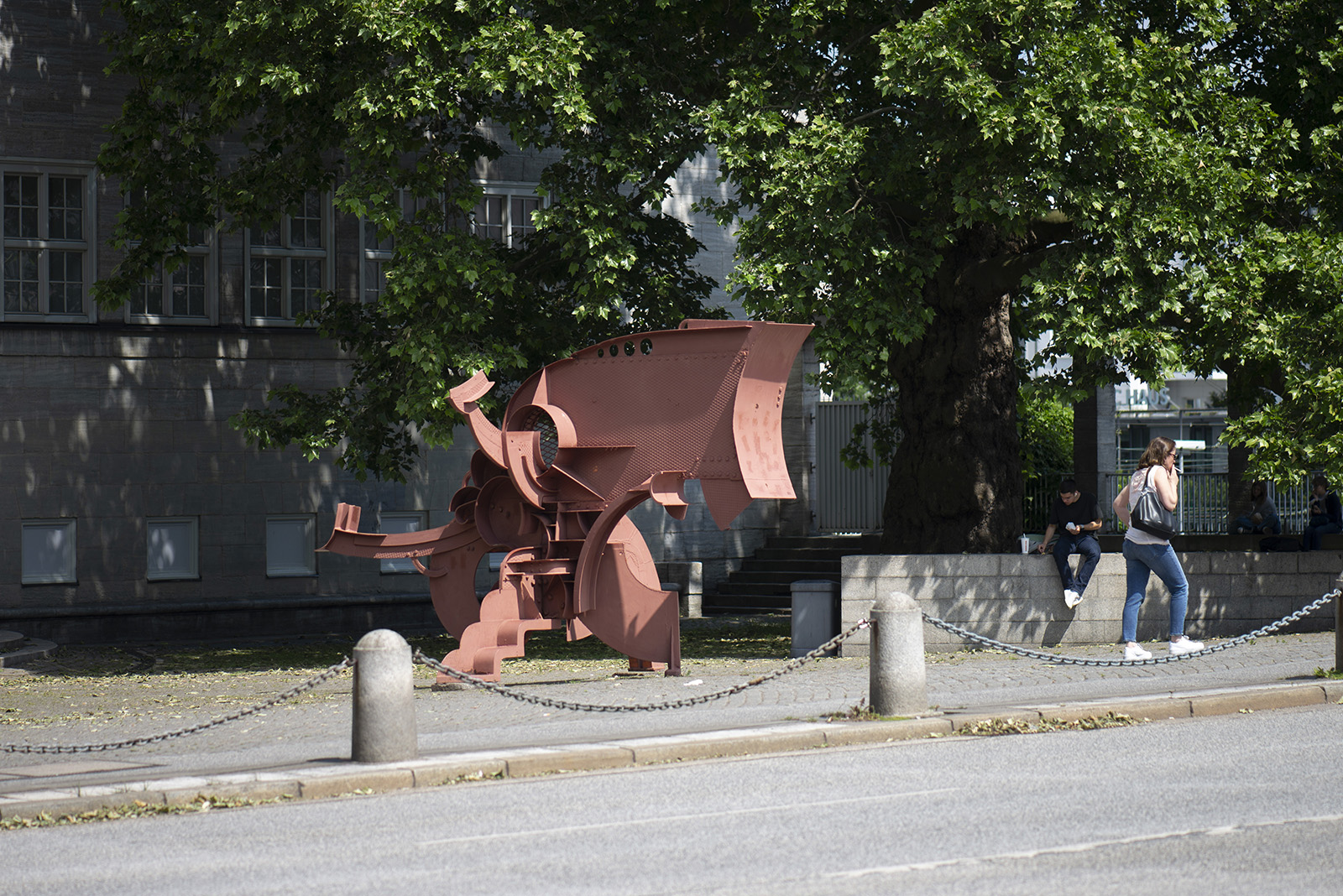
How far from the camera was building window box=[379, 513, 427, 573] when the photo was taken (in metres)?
26.1

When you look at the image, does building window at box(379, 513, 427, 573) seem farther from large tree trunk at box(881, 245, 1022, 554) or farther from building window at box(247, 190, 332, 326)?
large tree trunk at box(881, 245, 1022, 554)

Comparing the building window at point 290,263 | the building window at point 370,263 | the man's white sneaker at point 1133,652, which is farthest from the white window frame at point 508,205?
the man's white sneaker at point 1133,652

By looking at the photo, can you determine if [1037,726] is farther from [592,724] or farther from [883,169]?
[883,169]

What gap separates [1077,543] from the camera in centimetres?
1773

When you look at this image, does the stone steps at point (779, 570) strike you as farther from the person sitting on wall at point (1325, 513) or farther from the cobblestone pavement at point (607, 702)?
the cobblestone pavement at point (607, 702)

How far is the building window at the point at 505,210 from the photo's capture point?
26578 mm

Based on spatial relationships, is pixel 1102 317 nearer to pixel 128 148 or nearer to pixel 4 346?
pixel 128 148

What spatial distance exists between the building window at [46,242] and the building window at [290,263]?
2.45m

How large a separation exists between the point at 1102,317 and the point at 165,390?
14.3 metres

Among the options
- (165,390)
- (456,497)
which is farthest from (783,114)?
(165,390)

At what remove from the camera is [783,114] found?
17672mm

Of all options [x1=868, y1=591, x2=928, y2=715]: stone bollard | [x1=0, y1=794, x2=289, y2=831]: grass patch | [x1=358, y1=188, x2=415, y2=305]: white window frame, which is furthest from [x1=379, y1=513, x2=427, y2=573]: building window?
[x1=0, y1=794, x2=289, y2=831]: grass patch

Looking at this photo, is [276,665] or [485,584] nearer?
[276,665]

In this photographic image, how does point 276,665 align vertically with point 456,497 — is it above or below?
below
